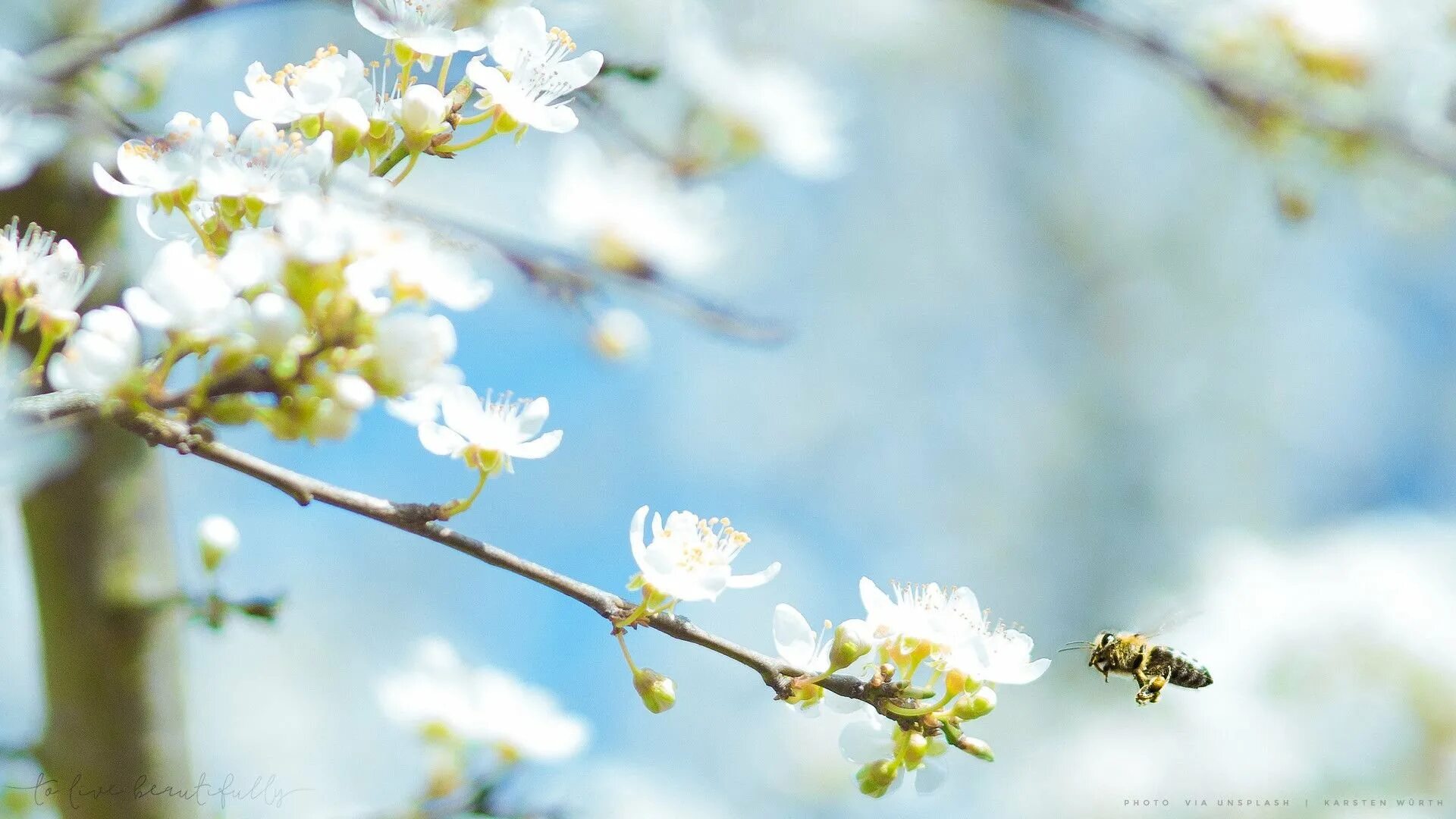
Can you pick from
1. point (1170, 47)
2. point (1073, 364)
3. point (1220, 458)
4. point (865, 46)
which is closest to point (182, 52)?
point (1170, 47)

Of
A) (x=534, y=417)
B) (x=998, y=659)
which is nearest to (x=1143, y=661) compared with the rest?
(x=998, y=659)

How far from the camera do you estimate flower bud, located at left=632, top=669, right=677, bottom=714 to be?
2.27ft

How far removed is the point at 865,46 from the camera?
504cm

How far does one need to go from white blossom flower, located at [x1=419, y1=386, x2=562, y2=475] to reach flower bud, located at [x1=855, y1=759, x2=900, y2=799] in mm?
296

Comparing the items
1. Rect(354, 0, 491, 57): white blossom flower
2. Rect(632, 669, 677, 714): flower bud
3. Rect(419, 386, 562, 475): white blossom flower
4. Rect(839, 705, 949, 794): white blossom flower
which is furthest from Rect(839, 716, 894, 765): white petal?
Rect(354, 0, 491, 57): white blossom flower

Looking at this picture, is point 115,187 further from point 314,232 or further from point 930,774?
point 930,774

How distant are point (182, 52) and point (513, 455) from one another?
0.80m

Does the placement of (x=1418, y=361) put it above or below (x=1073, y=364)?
above

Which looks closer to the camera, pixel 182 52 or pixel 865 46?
pixel 182 52

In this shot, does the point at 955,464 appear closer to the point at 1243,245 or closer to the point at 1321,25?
the point at 1243,245

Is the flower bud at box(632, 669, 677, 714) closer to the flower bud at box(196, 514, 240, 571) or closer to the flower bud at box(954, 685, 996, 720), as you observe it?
the flower bud at box(954, 685, 996, 720)

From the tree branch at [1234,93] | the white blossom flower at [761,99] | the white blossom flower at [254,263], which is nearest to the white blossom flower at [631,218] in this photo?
the white blossom flower at [761,99]

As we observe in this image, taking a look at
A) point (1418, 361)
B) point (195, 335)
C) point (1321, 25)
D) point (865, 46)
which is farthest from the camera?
point (1418, 361)

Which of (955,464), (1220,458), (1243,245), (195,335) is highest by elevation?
(1243,245)
